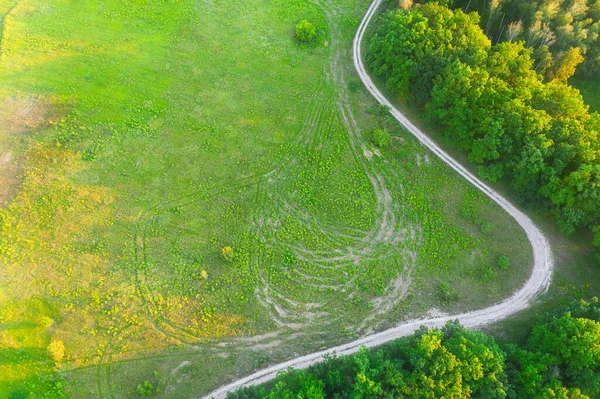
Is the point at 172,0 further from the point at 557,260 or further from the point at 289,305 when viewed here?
the point at 557,260

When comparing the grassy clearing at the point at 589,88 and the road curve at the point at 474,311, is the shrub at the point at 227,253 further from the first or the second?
the grassy clearing at the point at 589,88

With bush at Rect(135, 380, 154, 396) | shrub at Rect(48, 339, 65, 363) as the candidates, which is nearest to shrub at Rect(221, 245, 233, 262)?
bush at Rect(135, 380, 154, 396)

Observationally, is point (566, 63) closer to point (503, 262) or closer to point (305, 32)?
point (503, 262)

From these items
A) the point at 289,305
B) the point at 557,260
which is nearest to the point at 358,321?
the point at 289,305

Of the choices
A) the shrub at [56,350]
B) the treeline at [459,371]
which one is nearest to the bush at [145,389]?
the treeline at [459,371]

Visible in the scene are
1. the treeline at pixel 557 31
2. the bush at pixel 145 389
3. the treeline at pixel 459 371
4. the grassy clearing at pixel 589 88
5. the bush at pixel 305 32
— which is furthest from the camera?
the bush at pixel 305 32

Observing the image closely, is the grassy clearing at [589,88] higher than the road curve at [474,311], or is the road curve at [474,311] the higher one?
the grassy clearing at [589,88]

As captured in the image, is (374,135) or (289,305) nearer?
(289,305)

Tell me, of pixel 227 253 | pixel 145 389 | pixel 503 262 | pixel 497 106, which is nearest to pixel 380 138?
pixel 497 106
